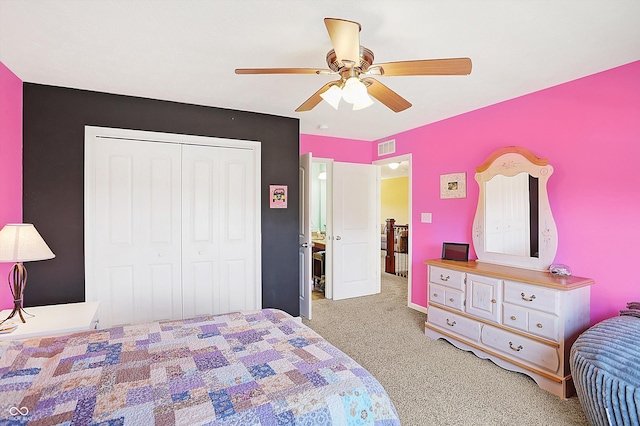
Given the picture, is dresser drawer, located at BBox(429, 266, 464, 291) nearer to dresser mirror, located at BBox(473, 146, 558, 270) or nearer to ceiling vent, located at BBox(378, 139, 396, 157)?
dresser mirror, located at BBox(473, 146, 558, 270)

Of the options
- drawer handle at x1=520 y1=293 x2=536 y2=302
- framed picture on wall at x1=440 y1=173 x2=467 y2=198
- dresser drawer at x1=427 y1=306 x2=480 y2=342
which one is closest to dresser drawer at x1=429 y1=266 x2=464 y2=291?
dresser drawer at x1=427 y1=306 x2=480 y2=342

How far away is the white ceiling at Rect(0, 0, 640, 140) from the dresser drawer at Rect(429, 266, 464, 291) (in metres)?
1.72

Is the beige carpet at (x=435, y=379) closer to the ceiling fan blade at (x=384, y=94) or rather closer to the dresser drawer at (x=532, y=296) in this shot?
the dresser drawer at (x=532, y=296)

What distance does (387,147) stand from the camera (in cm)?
470

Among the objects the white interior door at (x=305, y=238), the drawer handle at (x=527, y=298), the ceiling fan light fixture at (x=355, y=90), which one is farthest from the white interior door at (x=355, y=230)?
the ceiling fan light fixture at (x=355, y=90)

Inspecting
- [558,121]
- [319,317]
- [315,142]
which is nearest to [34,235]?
[319,317]

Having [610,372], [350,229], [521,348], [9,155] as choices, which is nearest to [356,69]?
[610,372]

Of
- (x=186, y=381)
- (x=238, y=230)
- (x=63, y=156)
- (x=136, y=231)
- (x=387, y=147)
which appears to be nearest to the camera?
(x=186, y=381)

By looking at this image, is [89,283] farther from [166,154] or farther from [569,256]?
[569,256]

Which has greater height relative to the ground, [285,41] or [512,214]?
[285,41]

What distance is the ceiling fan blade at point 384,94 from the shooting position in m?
1.80

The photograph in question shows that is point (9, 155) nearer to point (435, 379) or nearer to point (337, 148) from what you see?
point (337, 148)

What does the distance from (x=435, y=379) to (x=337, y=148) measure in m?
3.30

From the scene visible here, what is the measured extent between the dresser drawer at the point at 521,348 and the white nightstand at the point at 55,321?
3127 millimetres
